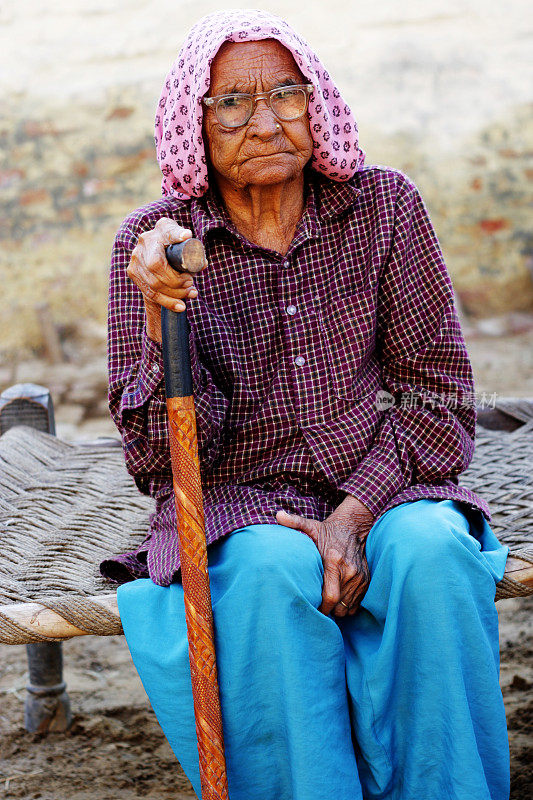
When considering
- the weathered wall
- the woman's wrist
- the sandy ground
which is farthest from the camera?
the weathered wall

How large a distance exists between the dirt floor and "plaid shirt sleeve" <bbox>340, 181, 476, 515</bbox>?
2.98ft

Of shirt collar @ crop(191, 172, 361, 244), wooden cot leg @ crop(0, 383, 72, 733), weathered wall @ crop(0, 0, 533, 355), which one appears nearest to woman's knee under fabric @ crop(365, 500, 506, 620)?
shirt collar @ crop(191, 172, 361, 244)

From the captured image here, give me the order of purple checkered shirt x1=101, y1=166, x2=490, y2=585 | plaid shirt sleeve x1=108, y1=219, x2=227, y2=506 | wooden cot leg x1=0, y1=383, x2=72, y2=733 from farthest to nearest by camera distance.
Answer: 1. wooden cot leg x1=0, y1=383, x2=72, y2=733
2. purple checkered shirt x1=101, y1=166, x2=490, y2=585
3. plaid shirt sleeve x1=108, y1=219, x2=227, y2=506

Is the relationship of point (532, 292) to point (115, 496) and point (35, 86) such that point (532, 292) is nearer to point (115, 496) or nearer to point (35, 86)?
point (35, 86)

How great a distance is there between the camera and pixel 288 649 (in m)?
1.63

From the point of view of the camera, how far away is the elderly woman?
65.4 inches

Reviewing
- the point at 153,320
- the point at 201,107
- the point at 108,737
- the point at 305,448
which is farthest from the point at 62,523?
Answer: the point at 201,107

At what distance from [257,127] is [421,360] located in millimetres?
643

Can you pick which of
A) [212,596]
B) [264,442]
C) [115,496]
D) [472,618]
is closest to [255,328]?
[264,442]

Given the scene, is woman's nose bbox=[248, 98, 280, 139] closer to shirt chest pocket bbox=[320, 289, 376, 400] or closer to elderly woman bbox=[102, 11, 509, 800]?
elderly woman bbox=[102, 11, 509, 800]

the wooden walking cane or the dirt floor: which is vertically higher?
the wooden walking cane

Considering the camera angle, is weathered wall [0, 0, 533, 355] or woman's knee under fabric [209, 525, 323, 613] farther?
weathered wall [0, 0, 533, 355]

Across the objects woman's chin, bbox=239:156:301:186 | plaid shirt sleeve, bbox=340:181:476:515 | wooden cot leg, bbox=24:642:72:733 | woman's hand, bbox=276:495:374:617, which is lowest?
wooden cot leg, bbox=24:642:72:733

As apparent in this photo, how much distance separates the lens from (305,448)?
199 centimetres
